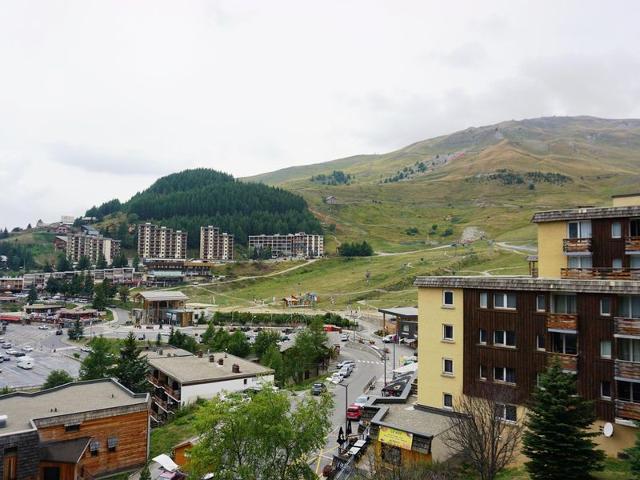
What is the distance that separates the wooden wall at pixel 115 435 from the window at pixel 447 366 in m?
22.5

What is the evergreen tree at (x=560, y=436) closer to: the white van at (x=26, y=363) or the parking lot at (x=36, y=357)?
the parking lot at (x=36, y=357)

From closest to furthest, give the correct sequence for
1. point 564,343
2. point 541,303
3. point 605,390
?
1. point 605,390
2. point 564,343
3. point 541,303

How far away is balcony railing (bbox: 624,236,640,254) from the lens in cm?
2847

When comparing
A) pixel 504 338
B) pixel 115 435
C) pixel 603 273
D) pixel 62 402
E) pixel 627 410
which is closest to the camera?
pixel 627 410

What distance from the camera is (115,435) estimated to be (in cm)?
3622

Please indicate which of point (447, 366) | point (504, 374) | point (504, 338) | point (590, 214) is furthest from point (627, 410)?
point (590, 214)

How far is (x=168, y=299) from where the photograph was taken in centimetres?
13275

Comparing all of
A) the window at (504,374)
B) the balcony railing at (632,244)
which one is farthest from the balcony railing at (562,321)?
the balcony railing at (632,244)

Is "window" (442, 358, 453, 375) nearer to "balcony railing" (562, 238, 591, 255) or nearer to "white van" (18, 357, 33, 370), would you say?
"balcony railing" (562, 238, 591, 255)

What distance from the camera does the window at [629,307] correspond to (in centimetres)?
2519

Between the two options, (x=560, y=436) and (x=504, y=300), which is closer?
(x=560, y=436)

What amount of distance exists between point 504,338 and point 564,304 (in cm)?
420

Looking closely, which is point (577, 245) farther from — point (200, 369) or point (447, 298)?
point (200, 369)

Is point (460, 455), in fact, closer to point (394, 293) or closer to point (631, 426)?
point (631, 426)
